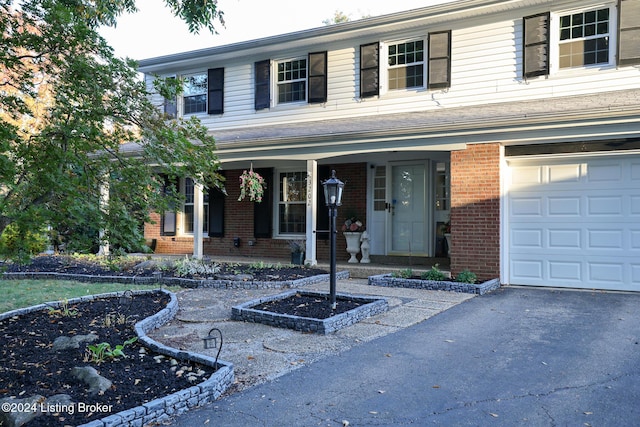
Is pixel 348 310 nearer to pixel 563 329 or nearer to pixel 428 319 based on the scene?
pixel 428 319

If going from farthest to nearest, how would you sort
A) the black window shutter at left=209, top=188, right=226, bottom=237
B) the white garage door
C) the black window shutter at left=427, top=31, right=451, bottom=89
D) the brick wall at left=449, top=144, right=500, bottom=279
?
the black window shutter at left=209, top=188, right=226, bottom=237 → the black window shutter at left=427, top=31, right=451, bottom=89 → the brick wall at left=449, top=144, right=500, bottom=279 → the white garage door

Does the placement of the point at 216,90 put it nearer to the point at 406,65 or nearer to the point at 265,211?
the point at 265,211

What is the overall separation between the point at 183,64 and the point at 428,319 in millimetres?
11054

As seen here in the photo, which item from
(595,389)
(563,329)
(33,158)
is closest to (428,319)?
(563,329)

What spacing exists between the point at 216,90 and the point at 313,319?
966 centimetres

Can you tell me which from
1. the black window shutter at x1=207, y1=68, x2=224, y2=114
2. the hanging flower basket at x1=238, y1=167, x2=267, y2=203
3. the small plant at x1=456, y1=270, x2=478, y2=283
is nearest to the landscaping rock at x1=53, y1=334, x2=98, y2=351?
the small plant at x1=456, y1=270, x2=478, y2=283

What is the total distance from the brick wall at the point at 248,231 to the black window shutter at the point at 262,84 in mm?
2008

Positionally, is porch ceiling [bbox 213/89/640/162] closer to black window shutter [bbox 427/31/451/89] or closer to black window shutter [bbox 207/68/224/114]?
black window shutter [bbox 427/31/451/89]

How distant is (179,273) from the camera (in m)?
10.2

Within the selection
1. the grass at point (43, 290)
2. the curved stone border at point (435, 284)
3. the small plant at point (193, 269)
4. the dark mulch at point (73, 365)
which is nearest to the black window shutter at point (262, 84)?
the small plant at point (193, 269)

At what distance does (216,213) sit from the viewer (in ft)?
47.0

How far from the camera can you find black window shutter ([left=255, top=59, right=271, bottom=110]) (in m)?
13.1

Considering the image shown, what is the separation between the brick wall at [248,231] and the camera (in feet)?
40.9

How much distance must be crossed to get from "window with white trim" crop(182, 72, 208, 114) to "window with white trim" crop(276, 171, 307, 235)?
3.20 meters
